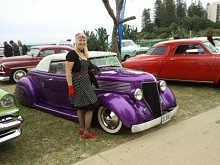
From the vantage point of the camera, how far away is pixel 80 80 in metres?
4.14

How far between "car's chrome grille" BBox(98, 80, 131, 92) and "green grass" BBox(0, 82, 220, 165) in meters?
0.79

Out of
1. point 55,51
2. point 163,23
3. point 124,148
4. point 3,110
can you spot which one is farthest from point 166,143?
point 163,23

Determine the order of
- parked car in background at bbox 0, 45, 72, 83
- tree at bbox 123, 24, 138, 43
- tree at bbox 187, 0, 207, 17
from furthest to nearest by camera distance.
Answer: tree at bbox 187, 0, 207, 17 < tree at bbox 123, 24, 138, 43 < parked car in background at bbox 0, 45, 72, 83

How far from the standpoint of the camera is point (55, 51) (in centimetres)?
1093

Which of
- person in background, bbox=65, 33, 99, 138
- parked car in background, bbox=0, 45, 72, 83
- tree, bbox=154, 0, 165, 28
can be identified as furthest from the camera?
tree, bbox=154, 0, 165, 28

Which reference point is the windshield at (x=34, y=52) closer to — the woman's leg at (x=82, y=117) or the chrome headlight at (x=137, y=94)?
the woman's leg at (x=82, y=117)

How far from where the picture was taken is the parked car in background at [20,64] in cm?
1034

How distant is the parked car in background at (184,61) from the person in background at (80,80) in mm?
4531

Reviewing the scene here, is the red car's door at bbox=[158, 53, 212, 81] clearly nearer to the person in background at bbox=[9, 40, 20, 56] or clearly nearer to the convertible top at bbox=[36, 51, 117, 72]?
the convertible top at bbox=[36, 51, 117, 72]

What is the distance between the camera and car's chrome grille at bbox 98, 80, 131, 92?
175 inches

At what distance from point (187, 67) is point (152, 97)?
385 cm

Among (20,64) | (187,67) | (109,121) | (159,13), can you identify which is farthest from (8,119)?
(159,13)

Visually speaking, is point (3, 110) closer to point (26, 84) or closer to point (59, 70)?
point (59, 70)

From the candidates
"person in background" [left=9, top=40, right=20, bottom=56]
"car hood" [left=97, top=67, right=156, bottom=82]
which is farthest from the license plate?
"person in background" [left=9, top=40, right=20, bottom=56]
